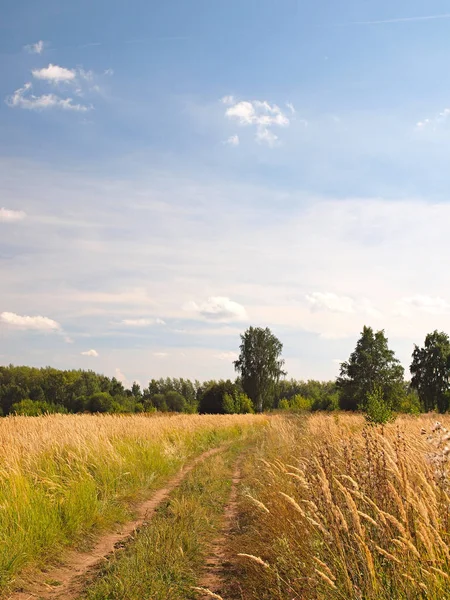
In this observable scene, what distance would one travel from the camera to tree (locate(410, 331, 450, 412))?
56.9 meters

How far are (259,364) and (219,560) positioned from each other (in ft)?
205

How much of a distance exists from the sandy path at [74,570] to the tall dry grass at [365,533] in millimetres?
2033

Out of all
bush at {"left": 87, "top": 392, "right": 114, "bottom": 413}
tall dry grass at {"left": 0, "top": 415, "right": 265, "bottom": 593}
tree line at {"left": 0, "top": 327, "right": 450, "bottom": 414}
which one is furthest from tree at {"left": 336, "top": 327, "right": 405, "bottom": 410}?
tall dry grass at {"left": 0, "top": 415, "right": 265, "bottom": 593}

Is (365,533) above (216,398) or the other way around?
above

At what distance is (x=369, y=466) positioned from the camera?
5.14 meters

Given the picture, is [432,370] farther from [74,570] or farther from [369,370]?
[74,570]

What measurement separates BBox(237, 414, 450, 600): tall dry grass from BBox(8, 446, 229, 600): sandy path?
2033mm

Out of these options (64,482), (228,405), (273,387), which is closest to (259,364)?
(273,387)

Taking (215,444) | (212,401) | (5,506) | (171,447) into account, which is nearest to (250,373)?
(212,401)

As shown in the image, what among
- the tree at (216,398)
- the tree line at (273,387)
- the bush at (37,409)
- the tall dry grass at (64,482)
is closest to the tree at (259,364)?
the tree line at (273,387)

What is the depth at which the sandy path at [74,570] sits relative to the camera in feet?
18.4

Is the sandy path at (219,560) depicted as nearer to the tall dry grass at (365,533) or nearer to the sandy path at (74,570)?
the tall dry grass at (365,533)

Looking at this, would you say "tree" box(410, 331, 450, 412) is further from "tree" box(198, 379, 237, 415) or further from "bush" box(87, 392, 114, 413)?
"bush" box(87, 392, 114, 413)

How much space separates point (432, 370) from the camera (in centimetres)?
5812
